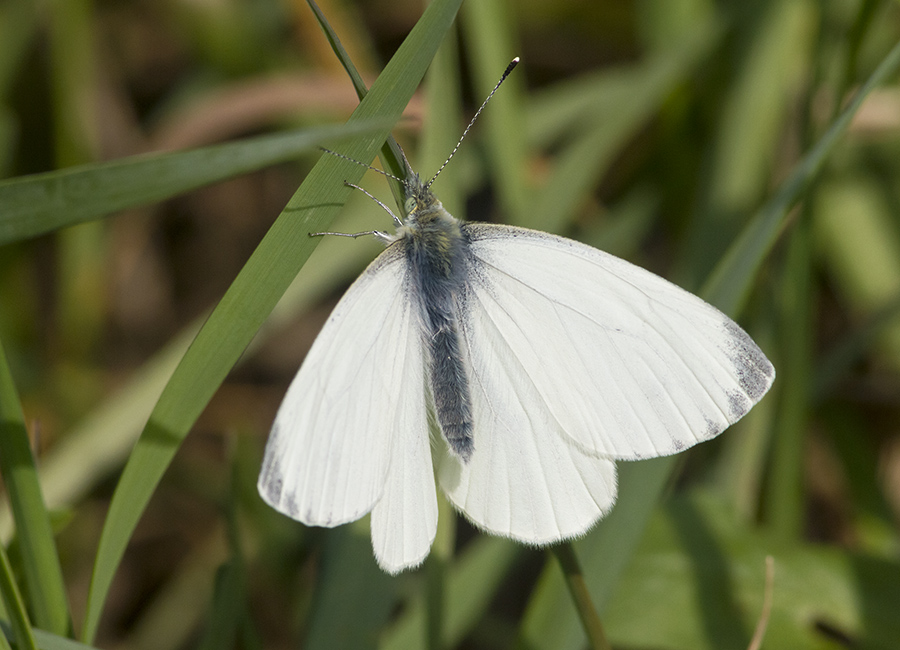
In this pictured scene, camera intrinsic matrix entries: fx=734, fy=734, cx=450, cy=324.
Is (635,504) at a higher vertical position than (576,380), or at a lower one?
lower

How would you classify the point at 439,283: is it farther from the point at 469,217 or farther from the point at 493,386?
the point at 469,217

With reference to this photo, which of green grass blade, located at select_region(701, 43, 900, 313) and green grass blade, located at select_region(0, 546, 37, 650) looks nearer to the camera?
green grass blade, located at select_region(0, 546, 37, 650)

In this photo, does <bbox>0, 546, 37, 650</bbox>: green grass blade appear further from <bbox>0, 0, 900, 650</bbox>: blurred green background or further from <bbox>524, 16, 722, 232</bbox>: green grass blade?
<bbox>524, 16, 722, 232</bbox>: green grass blade

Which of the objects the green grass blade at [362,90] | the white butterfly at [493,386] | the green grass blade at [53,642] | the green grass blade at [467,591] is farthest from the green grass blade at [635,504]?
the green grass blade at [53,642]

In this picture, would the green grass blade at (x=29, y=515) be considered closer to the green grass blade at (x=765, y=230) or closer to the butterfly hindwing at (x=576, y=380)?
the butterfly hindwing at (x=576, y=380)

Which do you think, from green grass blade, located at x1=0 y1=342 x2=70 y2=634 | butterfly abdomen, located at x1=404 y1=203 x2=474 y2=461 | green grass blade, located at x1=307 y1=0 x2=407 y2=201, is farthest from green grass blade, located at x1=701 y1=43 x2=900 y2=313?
green grass blade, located at x1=0 y1=342 x2=70 y2=634

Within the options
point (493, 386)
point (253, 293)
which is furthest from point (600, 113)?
A: point (253, 293)

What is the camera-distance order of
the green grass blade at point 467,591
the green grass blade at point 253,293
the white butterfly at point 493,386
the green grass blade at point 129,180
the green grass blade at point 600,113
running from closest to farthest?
the green grass blade at point 129,180
the green grass blade at point 253,293
the white butterfly at point 493,386
the green grass blade at point 467,591
the green grass blade at point 600,113
